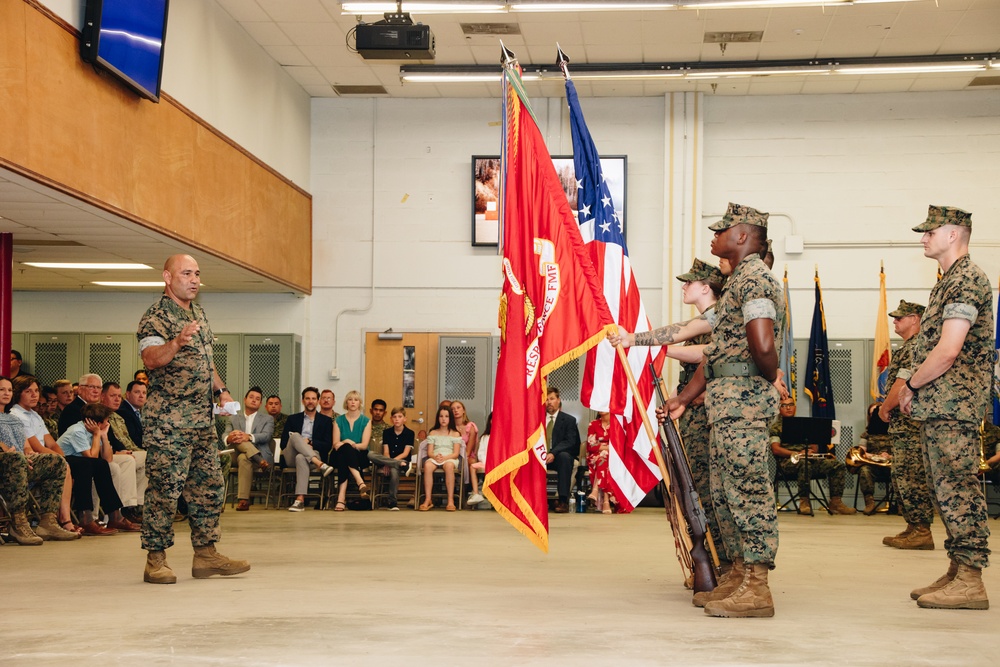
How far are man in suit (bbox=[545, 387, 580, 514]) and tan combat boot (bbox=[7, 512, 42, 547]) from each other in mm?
5417

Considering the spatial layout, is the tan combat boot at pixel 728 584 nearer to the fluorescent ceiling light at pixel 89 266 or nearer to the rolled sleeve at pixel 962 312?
the rolled sleeve at pixel 962 312

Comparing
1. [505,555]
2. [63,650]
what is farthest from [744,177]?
[63,650]

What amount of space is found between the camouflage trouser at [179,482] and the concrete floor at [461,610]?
0.90ft

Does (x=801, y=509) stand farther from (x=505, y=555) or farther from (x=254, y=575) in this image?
(x=254, y=575)

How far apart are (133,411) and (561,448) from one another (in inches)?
175

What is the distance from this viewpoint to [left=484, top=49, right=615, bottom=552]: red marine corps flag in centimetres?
534

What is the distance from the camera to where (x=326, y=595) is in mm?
5281

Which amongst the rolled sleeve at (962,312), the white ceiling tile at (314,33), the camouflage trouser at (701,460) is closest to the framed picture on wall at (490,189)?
the white ceiling tile at (314,33)

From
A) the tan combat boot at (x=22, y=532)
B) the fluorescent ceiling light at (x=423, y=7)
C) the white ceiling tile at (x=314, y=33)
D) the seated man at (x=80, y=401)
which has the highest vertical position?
the white ceiling tile at (x=314, y=33)

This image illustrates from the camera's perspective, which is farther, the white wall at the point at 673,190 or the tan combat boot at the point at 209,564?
the white wall at the point at 673,190

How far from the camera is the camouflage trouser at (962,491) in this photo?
4.98 meters

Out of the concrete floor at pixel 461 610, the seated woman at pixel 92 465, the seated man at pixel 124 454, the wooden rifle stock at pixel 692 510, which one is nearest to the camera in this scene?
the concrete floor at pixel 461 610

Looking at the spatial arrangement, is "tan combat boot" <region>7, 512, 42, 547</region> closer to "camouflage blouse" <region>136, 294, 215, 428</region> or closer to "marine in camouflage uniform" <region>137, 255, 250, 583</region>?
"marine in camouflage uniform" <region>137, 255, 250, 583</region>

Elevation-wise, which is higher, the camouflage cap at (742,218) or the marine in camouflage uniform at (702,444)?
the camouflage cap at (742,218)
